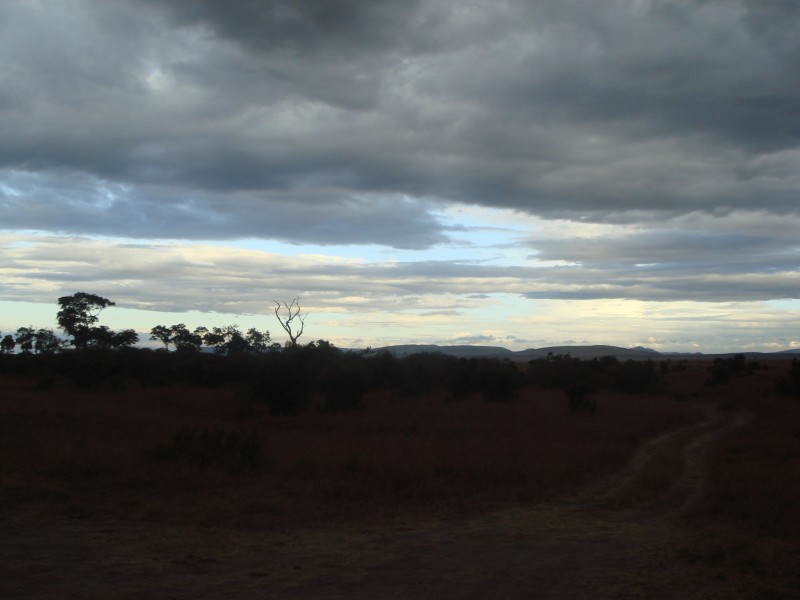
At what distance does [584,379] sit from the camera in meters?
49.5

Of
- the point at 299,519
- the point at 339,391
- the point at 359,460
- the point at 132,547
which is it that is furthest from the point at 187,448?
the point at 339,391

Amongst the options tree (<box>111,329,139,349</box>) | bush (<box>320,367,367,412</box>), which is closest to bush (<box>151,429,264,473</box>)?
bush (<box>320,367,367,412</box>)

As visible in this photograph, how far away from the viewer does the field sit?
7.78 metres

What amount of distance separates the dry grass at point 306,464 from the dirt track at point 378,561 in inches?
48.7

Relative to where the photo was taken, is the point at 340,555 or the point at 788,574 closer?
the point at 788,574

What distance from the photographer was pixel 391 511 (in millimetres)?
11977

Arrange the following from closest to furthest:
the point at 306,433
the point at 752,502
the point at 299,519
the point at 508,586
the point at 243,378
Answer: the point at 508,586, the point at 299,519, the point at 752,502, the point at 306,433, the point at 243,378

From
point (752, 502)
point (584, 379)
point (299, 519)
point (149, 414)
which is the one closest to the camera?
point (299, 519)

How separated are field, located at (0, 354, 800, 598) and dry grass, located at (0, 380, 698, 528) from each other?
0.06 metres

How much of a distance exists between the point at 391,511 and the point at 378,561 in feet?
11.0

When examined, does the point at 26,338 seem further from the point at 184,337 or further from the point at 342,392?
Result: the point at 342,392

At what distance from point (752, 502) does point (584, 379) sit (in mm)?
38269

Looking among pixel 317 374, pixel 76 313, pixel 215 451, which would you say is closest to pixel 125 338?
pixel 76 313

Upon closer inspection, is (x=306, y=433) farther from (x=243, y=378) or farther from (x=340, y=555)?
(x=243, y=378)
